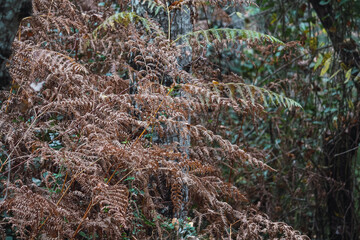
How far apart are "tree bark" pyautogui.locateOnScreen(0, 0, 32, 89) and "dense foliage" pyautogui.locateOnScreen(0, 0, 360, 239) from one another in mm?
585

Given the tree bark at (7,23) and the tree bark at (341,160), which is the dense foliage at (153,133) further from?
the tree bark at (7,23)

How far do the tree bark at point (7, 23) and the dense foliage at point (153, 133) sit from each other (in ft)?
1.92

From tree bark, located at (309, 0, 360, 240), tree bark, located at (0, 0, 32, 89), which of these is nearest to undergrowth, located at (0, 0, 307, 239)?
tree bark, located at (0, 0, 32, 89)

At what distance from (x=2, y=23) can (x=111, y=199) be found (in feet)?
2.93

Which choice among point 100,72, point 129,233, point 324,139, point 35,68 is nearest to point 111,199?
point 129,233

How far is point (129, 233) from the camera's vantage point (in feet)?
7.60

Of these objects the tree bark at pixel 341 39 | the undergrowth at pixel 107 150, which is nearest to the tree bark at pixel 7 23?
the undergrowth at pixel 107 150

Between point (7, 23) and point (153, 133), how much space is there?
1446 millimetres

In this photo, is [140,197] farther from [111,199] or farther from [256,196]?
[256,196]

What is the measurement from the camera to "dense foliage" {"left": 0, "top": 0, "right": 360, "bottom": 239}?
2.14 metres

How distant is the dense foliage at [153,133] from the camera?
2137 millimetres

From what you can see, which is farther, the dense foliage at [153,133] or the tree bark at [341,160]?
the tree bark at [341,160]

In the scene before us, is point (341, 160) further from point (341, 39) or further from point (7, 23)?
point (7, 23)

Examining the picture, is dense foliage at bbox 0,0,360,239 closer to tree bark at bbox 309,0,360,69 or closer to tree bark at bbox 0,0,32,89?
tree bark at bbox 309,0,360,69
